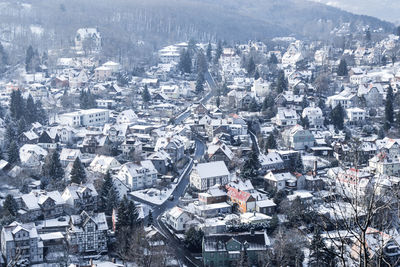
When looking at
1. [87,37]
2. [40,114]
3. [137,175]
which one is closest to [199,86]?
[40,114]

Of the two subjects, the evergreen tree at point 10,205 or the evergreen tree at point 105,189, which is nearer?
the evergreen tree at point 10,205

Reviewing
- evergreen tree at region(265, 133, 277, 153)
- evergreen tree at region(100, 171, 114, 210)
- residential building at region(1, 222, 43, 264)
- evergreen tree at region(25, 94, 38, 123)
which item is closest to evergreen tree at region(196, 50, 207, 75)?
evergreen tree at region(25, 94, 38, 123)

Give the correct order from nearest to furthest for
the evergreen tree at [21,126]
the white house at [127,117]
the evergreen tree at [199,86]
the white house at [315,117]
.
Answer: the evergreen tree at [21,126], the white house at [315,117], the white house at [127,117], the evergreen tree at [199,86]

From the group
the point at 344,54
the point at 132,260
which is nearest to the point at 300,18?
the point at 344,54

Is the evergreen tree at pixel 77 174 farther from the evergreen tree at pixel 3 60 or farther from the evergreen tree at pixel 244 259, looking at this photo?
the evergreen tree at pixel 3 60

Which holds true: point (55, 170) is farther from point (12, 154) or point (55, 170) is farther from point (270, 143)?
point (270, 143)

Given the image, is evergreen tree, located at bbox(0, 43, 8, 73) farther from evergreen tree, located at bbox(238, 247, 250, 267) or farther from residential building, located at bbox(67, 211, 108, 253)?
evergreen tree, located at bbox(238, 247, 250, 267)

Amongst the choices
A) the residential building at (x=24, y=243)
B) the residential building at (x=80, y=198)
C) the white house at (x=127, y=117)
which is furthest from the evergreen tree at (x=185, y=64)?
the residential building at (x=24, y=243)
